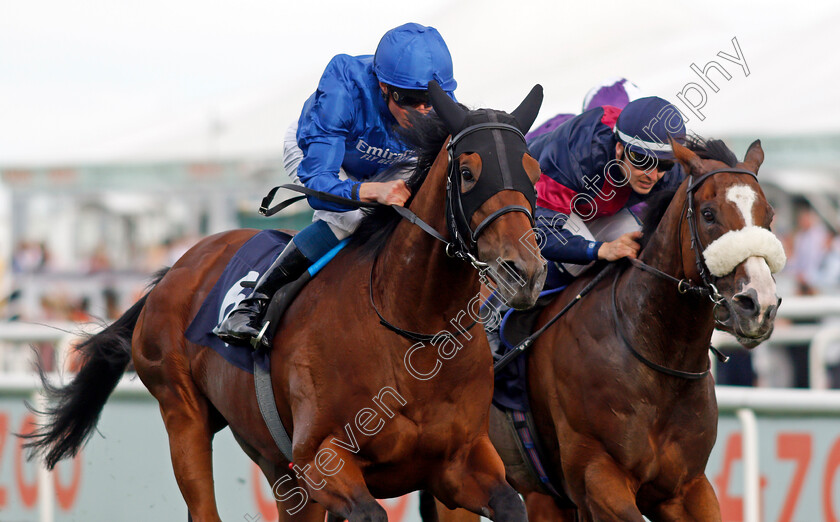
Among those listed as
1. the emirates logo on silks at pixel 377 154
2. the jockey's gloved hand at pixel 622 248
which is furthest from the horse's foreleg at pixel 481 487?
the emirates logo on silks at pixel 377 154

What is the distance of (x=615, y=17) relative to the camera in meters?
14.2

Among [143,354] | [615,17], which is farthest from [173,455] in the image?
[615,17]

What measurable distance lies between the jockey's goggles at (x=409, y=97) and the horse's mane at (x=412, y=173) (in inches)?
7.0

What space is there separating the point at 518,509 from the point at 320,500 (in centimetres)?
63

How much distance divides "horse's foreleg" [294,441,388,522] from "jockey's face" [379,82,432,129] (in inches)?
43.8

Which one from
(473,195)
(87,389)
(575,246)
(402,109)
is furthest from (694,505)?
(87,389)

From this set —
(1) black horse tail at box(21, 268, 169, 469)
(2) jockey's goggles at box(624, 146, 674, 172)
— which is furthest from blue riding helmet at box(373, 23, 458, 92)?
(1) black horse tail at box(21, 268, 169, 469)

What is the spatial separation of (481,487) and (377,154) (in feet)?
4.30

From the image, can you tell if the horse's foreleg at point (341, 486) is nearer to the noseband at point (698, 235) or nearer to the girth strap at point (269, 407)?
the girth strap at point (269, 407)

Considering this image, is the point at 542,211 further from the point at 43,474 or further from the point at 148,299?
the point at 43,474

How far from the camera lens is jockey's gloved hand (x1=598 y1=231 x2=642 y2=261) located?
3943 millimetres

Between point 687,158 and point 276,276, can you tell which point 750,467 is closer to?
point 687,158

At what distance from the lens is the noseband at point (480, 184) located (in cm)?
290

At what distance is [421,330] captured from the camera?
3262 millimetres
